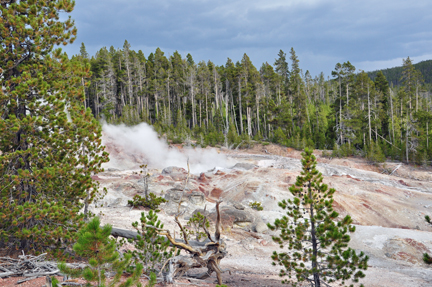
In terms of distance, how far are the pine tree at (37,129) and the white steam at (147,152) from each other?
2658 centimetres

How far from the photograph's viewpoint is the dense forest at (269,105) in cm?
4038

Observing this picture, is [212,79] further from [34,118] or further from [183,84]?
[34,118]

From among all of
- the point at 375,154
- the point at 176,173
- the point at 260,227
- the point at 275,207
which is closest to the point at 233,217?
the point at 260,227

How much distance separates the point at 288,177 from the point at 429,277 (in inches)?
607

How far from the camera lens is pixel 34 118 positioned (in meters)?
7.43

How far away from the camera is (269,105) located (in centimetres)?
4875

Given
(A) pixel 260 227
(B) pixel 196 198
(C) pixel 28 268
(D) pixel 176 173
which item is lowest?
(A) pixel 260 227

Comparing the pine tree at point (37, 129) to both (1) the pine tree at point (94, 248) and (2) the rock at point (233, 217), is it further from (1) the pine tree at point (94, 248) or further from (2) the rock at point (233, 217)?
(2) the rock at point (233, 217)

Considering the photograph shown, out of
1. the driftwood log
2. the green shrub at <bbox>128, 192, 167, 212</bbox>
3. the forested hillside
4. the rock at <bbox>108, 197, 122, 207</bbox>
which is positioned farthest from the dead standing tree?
the forested hillside

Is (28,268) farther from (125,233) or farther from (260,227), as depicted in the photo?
(260,227)

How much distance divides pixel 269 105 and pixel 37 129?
44.1 metres

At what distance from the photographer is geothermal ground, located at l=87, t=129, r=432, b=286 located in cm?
1159

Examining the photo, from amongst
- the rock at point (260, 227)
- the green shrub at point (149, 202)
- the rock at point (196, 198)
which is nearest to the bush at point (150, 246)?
the rock at point (260, 227)

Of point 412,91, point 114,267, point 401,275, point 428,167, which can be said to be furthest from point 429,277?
point 412,91
